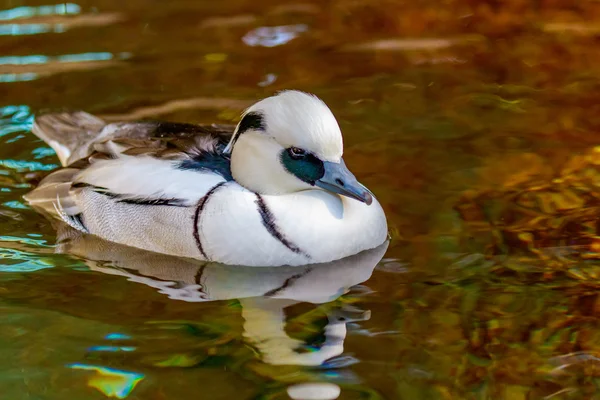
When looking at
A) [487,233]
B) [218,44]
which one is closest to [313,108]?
[487,233]

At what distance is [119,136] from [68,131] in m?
0.68

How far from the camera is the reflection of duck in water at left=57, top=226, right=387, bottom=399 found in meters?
5.34

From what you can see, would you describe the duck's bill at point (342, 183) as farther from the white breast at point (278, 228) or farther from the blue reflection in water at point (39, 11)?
the blue reflection in water at point (39, 11)

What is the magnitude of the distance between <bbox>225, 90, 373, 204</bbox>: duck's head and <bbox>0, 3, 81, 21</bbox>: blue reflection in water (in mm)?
4370

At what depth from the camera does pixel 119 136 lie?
269 inches

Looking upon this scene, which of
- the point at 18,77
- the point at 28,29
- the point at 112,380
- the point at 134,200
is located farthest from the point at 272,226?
the point at 28,29

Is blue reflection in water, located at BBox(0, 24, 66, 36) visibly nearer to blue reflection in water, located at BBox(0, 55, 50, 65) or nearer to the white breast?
blue reflection in water, located at BBox(0, 55, 50, 65)

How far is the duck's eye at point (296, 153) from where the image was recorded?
585cm

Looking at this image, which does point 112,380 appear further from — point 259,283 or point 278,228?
point 278,228

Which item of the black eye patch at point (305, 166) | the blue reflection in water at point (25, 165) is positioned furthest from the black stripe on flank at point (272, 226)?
the blue reflection in water at point (25, 165)

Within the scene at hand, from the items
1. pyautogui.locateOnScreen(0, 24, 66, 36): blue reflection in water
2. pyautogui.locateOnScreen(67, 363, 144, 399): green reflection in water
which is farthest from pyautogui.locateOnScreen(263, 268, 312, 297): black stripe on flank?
pyautogui.locateOnScreen(0, 24, 66, 36): blue reflection in water

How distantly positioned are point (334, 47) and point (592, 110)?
2.36m

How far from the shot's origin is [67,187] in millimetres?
6793

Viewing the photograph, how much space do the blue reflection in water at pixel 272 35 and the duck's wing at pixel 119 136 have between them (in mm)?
2260
